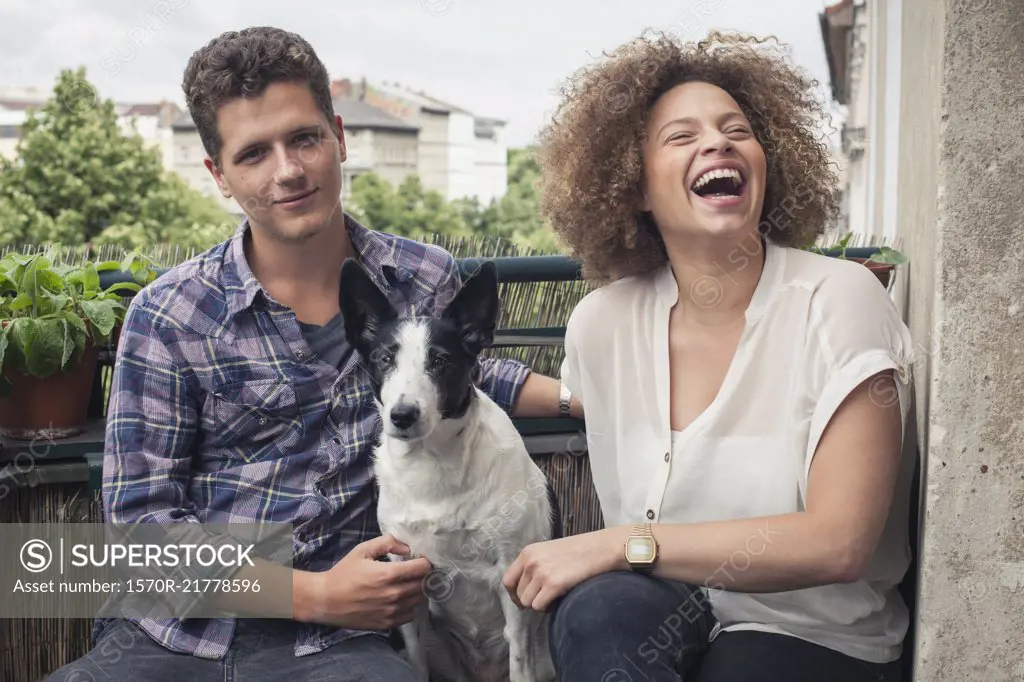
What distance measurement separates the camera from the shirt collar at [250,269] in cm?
211

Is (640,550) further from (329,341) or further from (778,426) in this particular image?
(329,341)

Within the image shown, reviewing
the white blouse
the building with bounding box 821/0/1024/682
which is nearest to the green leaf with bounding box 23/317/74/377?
the white blouse

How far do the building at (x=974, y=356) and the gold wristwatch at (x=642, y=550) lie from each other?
422mm

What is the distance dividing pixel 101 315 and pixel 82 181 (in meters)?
34.9

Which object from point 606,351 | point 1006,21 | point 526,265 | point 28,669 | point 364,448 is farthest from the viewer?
point 526,265

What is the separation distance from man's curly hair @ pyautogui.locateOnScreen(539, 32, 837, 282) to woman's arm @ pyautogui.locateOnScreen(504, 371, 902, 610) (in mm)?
520

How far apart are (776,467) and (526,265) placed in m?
1.07

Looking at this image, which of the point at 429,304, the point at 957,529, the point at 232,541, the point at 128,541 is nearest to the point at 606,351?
the point at 429,304

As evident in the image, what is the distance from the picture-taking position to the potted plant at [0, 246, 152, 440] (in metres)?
2.27

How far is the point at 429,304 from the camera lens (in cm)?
230

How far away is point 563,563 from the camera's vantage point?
1756 millimetres

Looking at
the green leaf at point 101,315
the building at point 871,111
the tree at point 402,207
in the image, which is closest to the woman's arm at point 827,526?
the green leaf at point 101,315

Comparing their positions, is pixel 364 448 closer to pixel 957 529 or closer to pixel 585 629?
pixel 585 629

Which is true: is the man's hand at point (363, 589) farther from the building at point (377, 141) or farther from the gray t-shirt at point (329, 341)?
the building at point (377, 141)
